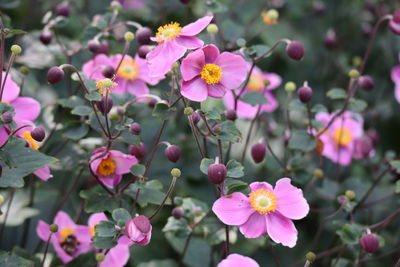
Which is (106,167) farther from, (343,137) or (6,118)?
(343,137)

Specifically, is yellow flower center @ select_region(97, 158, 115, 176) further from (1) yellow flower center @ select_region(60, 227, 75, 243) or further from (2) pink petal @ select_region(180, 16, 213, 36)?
(2) pink petal @ select_region(180, 16, 213, 36)

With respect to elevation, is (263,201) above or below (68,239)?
above

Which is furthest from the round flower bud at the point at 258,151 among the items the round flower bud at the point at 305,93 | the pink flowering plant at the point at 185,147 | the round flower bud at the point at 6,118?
the round flower bud at the point at 6,118

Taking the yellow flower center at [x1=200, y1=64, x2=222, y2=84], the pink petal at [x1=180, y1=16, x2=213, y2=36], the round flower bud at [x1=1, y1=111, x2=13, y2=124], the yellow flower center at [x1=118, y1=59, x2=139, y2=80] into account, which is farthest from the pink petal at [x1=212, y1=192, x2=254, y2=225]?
the yellow flower center at [x1=118, y1=59, x2=139, y2=80]

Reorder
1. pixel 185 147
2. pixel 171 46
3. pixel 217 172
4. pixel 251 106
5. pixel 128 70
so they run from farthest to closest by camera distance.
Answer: pixel 185 147, pixel 251 106, pixel 128 70, pixel 171 46, pixel 217 172

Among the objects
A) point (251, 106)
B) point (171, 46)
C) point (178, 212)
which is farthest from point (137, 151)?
point (251, 106)

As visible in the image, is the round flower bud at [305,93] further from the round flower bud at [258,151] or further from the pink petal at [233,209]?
the pink petal at [233,209]

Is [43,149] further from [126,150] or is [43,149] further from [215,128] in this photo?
[215,128]
